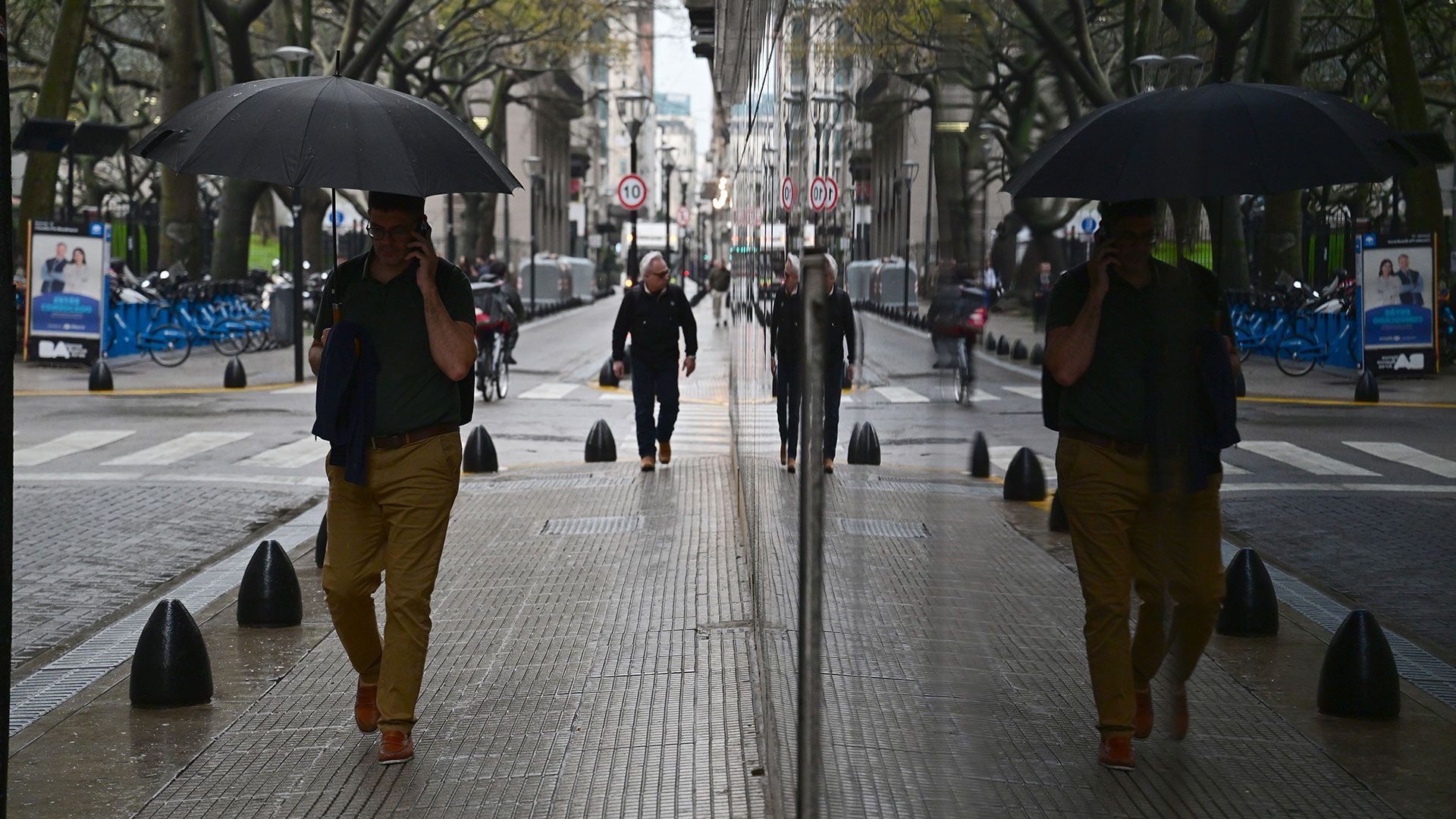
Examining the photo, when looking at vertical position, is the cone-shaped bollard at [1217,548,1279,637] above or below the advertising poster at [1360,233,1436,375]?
below

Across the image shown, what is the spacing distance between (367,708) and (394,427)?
39.8 inches

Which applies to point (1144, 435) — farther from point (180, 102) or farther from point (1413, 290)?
point (180, 102)

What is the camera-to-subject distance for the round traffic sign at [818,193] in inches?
127

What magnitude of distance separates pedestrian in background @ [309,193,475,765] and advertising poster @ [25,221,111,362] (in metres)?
19.0

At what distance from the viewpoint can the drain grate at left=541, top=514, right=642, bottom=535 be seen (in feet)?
33.0

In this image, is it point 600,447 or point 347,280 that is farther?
point 600,447

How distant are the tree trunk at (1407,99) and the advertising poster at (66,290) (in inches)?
857

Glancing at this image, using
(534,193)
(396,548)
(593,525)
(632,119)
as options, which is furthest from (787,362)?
(534,193)

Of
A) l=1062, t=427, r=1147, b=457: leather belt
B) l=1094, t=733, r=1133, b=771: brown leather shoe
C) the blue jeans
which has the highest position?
l=1062, t=427, r=1147, b=457: leather belt

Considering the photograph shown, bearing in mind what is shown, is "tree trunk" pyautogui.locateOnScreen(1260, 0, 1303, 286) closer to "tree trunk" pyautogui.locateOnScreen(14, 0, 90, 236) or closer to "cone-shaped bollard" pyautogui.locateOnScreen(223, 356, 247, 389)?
"cone-shaped bollard" pyautogui.locateOnScreen(223, 356, 247, 389)

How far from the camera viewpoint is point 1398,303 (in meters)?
11.6

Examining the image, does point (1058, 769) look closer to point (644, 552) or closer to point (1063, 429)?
point (1063, 429)

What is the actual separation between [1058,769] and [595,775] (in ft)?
9.66

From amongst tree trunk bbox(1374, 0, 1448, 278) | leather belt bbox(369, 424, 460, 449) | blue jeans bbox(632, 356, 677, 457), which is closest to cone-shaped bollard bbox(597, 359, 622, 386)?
blue jeans bbox(632, 356, 677, 457)
